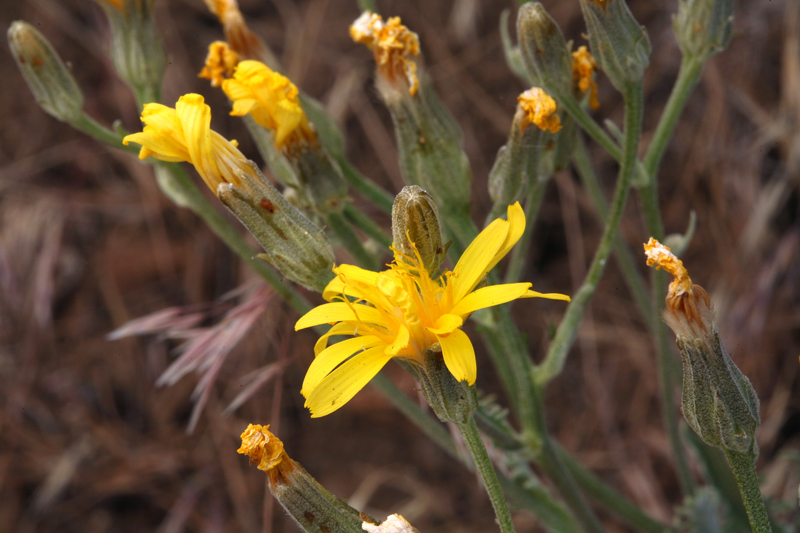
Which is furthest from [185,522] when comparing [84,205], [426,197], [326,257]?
[426,197]

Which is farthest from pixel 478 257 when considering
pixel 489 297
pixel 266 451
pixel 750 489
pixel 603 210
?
pixel 603 210

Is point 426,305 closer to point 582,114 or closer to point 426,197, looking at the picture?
point 426,197

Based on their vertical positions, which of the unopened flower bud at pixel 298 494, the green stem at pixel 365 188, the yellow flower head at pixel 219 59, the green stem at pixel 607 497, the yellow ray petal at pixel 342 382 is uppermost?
the yellow flower head at pixel 219 59

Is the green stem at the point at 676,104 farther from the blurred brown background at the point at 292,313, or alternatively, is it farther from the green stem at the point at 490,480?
the blurred brown background at the point at 292,313

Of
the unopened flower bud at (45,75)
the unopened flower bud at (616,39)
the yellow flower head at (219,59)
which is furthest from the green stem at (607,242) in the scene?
the unopened flower bud at (45,75)

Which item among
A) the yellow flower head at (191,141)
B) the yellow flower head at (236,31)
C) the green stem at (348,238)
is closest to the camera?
the yellow flower head at (191,141)

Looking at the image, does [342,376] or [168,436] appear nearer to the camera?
[342,376]
